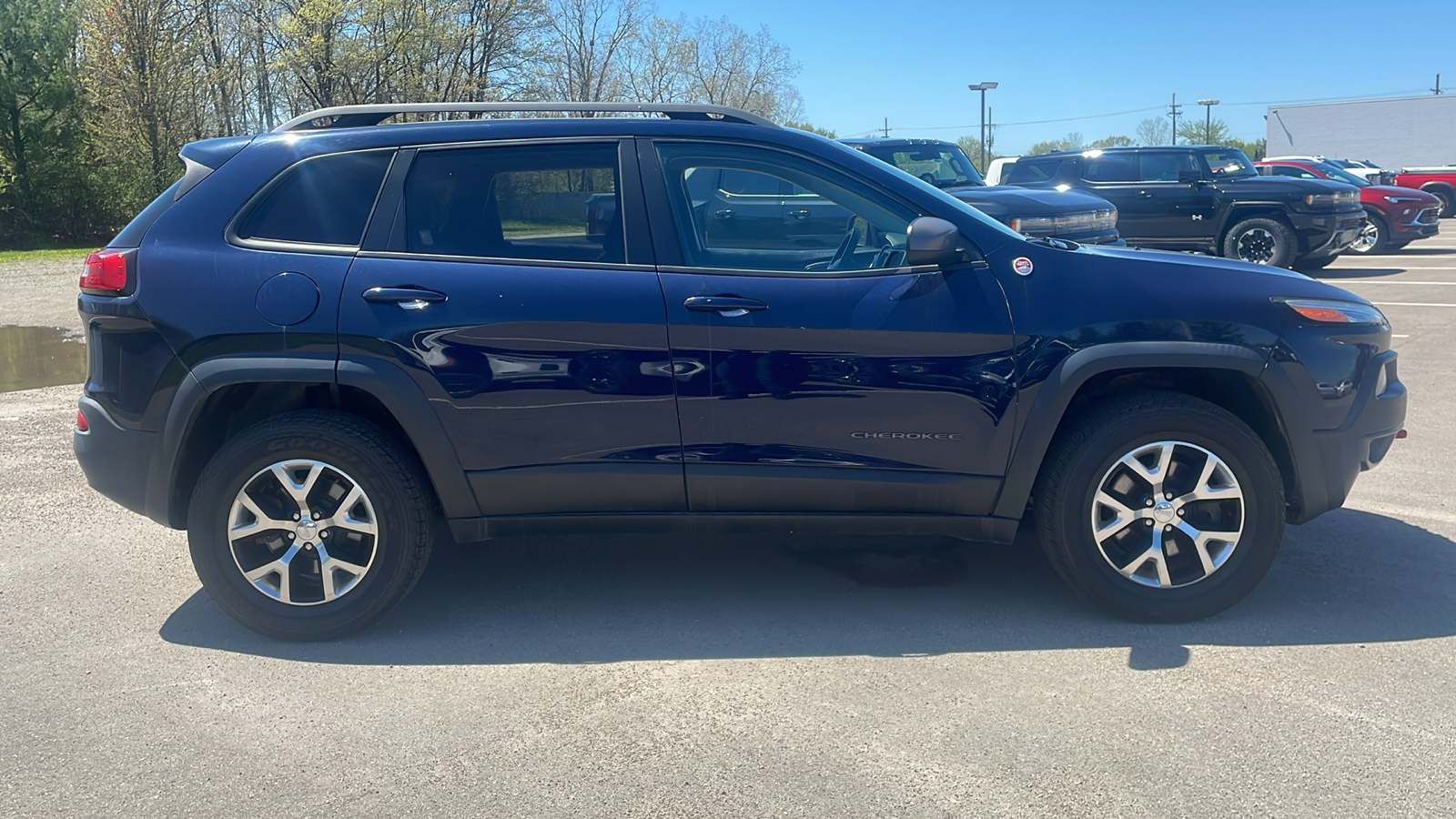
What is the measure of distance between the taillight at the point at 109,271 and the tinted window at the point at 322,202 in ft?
1.37

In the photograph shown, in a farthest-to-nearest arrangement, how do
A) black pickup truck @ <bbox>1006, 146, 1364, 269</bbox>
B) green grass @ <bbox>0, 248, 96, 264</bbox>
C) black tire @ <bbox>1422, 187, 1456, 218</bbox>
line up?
black tire @ <bbox>1422, 187, 1456, 218</bbox> < green grass @ <bbox>0, 248, 96, 264</bbox> < black pickup truck @ <bbox>1006, 146, 1364, 269</bbox>

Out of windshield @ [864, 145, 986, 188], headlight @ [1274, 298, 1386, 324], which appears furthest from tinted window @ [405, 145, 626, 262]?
windshield @ [864, 145, 986, 188]

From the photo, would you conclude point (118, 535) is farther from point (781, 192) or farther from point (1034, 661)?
point (1034, 661)

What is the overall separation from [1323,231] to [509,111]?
14.2 m

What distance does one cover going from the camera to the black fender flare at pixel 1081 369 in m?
3.84

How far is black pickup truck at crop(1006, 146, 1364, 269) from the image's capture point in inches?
604

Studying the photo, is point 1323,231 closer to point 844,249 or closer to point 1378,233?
point 1378,233

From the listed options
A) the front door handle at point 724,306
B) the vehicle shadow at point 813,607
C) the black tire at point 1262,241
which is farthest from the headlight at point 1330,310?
the black tire at point 1262,241

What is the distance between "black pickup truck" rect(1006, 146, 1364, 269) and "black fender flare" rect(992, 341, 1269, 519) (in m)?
11.8

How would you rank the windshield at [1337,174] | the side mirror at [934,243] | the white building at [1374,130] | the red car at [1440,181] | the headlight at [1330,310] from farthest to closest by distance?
the white building at [1374,130], the red car at [1440,181], the windshield at [1337,174], the headlight at [1330,310], the side mirror at [934,243]

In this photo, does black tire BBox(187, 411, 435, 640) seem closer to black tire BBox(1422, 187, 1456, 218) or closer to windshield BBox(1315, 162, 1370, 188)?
windshield BBox(1315, 162, 1370, 188)

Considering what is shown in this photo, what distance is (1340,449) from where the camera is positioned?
4.01m

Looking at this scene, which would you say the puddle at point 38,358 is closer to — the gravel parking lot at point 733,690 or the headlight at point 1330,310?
the gravel parking lot at point 733,690

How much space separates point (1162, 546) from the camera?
3975 mm
